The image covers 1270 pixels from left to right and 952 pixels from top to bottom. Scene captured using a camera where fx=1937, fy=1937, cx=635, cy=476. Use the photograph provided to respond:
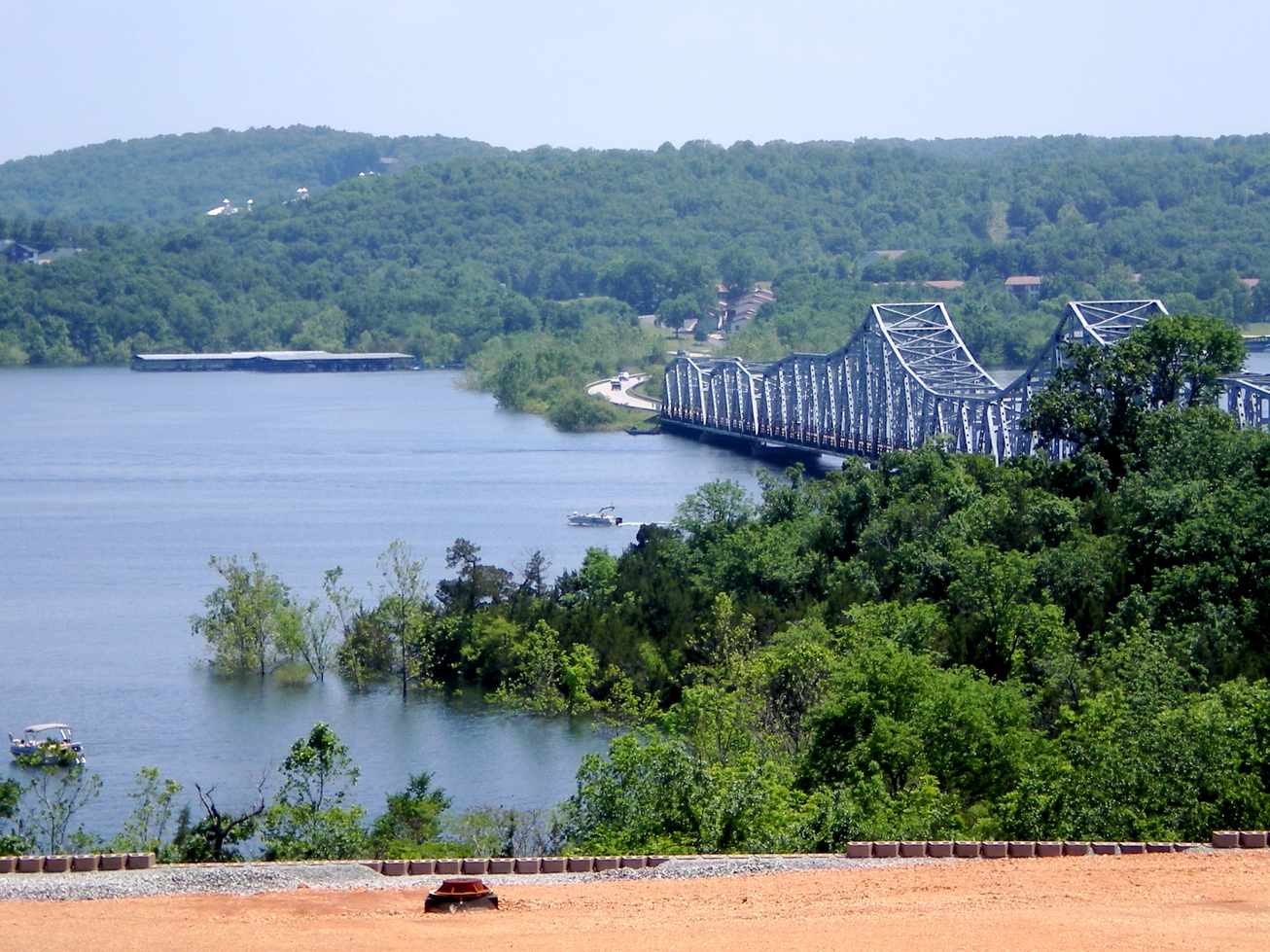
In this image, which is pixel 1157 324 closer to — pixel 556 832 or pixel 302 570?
pixel 302 570

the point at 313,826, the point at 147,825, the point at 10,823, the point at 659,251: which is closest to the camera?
the point at 313,826

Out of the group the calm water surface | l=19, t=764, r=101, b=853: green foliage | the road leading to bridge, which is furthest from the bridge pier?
l=19, t=764, r=101, b=853: green foliage

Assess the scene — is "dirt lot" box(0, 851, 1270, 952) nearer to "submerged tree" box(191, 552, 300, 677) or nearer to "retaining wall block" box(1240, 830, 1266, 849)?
"retaining wall block" box(1240, 830, 1266, 849)

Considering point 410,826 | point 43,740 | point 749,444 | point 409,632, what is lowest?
point 43,740

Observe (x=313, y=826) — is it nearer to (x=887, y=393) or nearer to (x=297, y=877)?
(x=297, y=877)

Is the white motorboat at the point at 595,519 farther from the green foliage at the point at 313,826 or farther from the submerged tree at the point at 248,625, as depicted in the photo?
the green foliage at the point at 313,826

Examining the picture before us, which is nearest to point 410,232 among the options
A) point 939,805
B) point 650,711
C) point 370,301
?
point 370,301

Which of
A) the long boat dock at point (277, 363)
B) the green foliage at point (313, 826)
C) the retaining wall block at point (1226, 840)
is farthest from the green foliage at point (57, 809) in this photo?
the long boat dock at point (277, 363)

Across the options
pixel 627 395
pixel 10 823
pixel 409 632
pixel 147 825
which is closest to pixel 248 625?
pixel 409 632
